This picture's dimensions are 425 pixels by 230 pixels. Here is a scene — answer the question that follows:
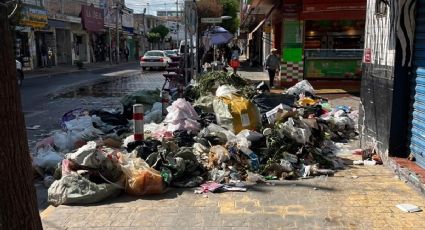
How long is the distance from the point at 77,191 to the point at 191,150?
1.79 m

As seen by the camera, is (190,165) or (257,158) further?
(257,158)

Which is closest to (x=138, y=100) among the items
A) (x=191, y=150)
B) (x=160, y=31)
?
(x=191, y=150)

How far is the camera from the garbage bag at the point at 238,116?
7930 mm

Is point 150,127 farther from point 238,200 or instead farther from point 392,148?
point 392,148

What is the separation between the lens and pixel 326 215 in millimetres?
4930

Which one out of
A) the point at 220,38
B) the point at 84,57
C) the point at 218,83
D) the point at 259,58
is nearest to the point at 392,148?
the point at 218,83

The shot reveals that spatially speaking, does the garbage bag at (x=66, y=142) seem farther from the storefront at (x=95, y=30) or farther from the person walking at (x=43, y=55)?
the storefront at (x=95, y=30)

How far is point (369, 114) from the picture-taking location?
767cm

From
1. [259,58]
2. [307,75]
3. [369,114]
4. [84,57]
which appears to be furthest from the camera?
[84,57]

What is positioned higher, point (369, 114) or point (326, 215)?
point (369, 114)

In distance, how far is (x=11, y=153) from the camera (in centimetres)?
256

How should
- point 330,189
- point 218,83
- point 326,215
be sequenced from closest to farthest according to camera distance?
1. point 326,215
2. point 330,189
3. point 218,83

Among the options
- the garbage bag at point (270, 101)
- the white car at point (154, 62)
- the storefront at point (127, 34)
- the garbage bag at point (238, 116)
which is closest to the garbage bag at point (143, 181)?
the garbage bag at point (238, 116)

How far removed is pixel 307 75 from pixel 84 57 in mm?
31591
